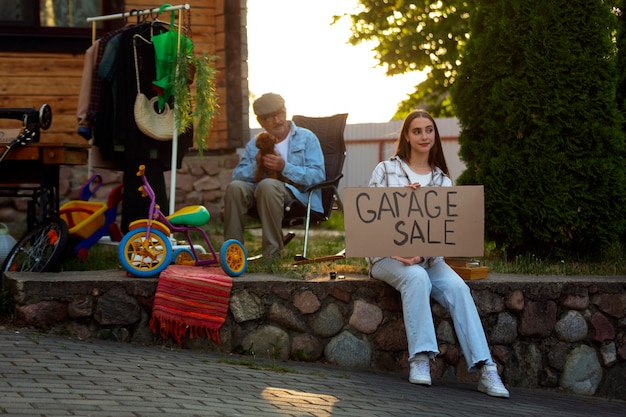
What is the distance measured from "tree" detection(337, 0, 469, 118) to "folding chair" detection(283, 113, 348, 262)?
1999 cm

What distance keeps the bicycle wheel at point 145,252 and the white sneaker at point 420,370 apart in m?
1.76

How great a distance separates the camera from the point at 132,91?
9094mm

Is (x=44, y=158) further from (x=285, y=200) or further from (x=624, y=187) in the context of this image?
(x=624, y=187)

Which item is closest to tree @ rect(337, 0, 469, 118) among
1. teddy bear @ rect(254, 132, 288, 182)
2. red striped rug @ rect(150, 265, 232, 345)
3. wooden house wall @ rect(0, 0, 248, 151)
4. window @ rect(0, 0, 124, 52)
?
wooden house wall @ rect(0, 0, 248, 151)

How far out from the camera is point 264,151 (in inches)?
358

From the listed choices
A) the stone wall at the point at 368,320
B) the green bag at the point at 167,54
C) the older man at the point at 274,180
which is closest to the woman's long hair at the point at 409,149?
the stone wall at the point at 368,320

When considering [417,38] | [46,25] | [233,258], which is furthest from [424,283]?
[417,38]

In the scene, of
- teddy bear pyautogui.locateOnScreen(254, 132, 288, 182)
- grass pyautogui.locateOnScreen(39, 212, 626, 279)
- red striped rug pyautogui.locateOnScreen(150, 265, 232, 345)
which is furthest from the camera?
teddy bear pyautogui.locateOnScreen(254, 132, 288, 182)

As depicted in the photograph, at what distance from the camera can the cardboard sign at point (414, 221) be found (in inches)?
297

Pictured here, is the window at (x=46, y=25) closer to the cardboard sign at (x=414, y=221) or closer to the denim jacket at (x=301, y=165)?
the denim jacket at (x=301, y=165)

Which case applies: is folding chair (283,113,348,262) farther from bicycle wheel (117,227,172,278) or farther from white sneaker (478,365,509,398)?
white sneaker (478,365,509,398)

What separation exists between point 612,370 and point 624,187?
165 centimetres

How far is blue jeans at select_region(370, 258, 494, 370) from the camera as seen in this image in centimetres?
711

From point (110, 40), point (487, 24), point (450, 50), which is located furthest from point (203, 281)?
point (450, 50)
